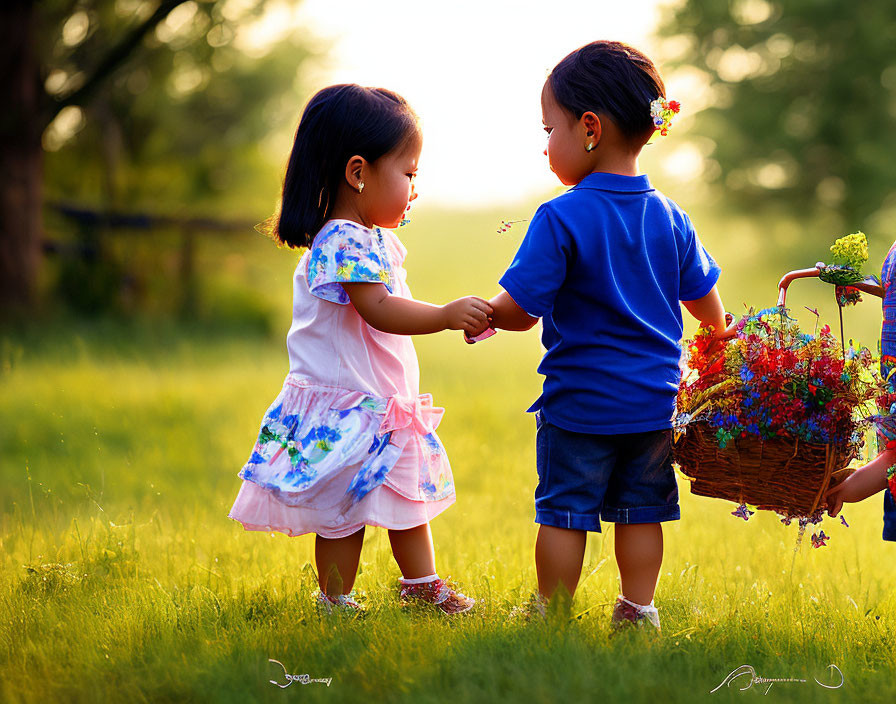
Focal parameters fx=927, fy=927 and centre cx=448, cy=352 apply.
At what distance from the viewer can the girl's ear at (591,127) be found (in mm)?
2889

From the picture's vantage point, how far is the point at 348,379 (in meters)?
3.18

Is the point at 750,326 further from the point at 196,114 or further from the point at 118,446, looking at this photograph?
the point at 196,114

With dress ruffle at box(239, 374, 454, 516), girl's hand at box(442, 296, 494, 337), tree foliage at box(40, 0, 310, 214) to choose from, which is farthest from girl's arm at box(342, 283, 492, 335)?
tree foliage at box(40, 0, 310, 214)

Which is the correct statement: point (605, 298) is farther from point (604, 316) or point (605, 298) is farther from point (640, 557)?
point (640, 557)

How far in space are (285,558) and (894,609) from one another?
2.32 metres

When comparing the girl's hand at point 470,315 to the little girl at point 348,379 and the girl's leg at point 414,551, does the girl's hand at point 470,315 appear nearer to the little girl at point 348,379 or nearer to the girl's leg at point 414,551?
the little girl at point 348,379

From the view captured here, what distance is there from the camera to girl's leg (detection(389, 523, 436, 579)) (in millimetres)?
3250

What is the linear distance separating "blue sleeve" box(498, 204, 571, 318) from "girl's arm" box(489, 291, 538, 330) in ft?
0.20

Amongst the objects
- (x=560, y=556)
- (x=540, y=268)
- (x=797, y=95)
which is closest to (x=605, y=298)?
(x=540, y=268)

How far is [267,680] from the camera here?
260 cm

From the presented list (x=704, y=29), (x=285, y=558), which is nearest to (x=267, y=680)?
(x=285, y=558)

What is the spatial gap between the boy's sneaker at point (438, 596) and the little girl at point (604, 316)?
0.95 ft

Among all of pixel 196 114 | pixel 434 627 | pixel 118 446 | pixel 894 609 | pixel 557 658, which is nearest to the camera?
pixel 557 658

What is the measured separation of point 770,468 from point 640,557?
58cm
